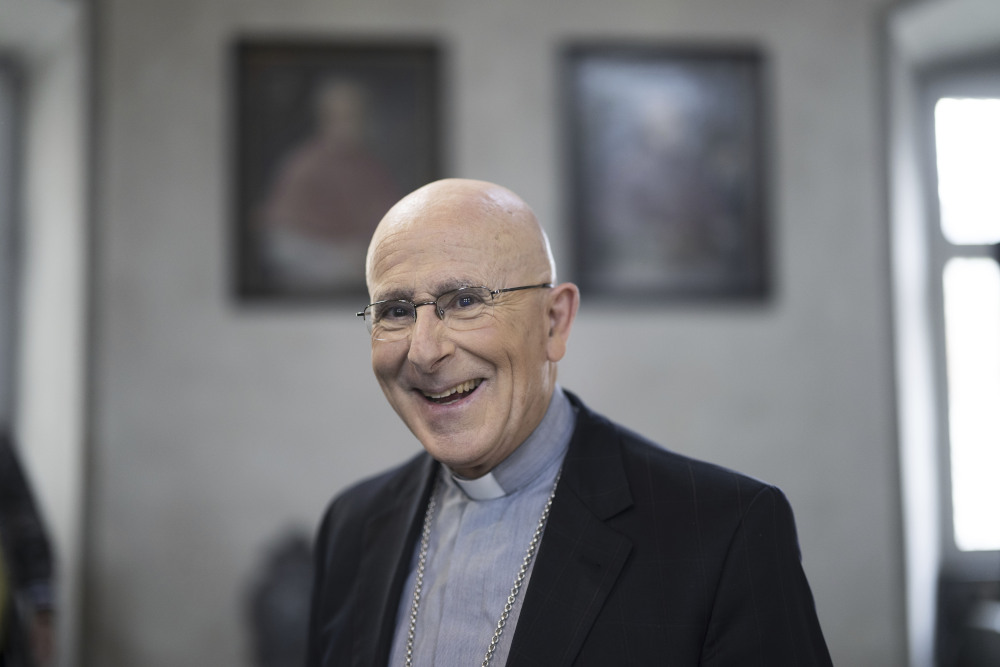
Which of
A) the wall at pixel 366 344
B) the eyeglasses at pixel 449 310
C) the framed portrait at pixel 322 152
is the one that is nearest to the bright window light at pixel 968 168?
the wall at pixel 366 344

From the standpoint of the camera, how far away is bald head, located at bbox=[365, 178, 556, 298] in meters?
1.53

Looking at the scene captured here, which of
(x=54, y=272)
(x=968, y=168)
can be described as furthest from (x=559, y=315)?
(x=968, y=168)

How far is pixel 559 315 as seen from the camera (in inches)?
66.5

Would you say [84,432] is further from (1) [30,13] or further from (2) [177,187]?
(1) [30,13]

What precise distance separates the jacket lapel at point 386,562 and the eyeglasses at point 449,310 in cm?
43

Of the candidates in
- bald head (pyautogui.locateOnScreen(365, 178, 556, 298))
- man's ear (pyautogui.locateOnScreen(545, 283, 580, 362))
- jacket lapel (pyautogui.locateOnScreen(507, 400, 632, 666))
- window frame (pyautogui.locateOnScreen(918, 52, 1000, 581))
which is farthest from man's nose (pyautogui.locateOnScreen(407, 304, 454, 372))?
window frame (pyautogui.locateOnScreen(918, 52, 1000, 581))

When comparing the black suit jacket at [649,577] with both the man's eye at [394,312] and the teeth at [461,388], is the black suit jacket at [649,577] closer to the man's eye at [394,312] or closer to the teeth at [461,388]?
the teeth at [461,388]

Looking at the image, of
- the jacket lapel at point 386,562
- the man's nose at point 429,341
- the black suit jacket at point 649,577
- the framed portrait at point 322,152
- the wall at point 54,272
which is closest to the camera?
the black suit jacket at point 649,577

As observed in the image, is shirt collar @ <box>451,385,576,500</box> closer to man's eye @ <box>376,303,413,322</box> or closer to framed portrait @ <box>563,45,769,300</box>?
man's eye @ <box>376,303,413,322</box>

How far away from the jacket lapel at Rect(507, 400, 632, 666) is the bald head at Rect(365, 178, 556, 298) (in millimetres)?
378

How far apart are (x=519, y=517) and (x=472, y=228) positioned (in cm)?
59

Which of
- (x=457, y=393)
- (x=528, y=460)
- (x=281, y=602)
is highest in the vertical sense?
Result: (x=457, y=393)

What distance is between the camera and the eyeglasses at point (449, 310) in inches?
59.8

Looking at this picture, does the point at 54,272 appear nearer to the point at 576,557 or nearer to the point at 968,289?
the point at 576,557
